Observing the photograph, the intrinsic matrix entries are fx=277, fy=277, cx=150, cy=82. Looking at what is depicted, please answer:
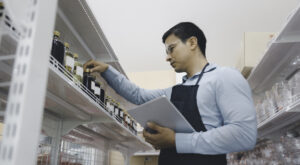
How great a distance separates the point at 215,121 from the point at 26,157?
1057 mm

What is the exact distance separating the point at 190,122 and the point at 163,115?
0.19 meters

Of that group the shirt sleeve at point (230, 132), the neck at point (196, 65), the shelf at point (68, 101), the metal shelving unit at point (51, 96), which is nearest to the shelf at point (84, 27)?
the metal shelving unit at point (51, 96)

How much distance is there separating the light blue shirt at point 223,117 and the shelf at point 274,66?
3.20 feet

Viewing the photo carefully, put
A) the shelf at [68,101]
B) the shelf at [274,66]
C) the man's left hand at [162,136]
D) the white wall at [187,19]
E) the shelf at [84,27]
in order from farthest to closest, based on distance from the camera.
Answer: the white wall at [187,19] < the shelf at [274,66] < the shelf at [84,27] < the man's left hand at [162,136] < the shelf at [68,101]

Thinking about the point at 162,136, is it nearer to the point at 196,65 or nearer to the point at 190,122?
the point at 190,122

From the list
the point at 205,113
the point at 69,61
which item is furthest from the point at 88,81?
the point at 205,113

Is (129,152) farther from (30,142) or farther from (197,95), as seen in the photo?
(30,142)

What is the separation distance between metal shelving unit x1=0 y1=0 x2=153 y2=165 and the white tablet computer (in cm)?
30

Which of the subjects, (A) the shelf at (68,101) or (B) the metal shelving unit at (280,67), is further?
(B) the metal shelving unit at (280,67)

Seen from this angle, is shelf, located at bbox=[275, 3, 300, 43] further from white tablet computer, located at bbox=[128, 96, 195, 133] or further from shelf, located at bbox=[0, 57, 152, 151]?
shelf, located at bbox=[0, 57, 152, 151]

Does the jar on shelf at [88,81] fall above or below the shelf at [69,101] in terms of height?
above

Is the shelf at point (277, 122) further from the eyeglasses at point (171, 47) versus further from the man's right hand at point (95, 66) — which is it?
the man's right hand at point (95, 66)

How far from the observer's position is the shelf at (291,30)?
1.72 metres

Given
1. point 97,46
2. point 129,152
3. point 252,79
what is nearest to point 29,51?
point 97,46
